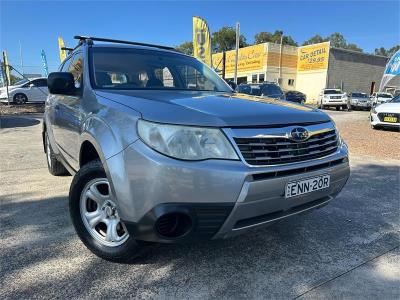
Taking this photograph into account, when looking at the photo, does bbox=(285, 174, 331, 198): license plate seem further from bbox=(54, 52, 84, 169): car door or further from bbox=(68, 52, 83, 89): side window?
bbox=(68, 52, 83, 89): side window

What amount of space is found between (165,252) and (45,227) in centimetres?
130

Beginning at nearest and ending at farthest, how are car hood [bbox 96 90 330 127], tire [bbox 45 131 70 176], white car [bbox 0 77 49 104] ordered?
car hood [bbox 96 90 330 127], tire [bbox 45 131 70 176], white car [bbox 0 77 49 104]

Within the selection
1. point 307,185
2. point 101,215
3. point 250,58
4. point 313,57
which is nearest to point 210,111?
point 307,185

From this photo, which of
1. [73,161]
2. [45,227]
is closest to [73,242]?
[45,227]

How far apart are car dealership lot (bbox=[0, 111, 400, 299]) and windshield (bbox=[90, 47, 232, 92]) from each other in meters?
1.47

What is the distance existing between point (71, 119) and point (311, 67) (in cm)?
4069

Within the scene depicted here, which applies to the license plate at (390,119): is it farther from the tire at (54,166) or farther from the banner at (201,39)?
the tire at (54,166)

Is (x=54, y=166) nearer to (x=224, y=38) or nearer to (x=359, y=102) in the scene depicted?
(x=359, y=102)

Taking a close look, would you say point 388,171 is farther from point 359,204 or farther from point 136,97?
point 136,97

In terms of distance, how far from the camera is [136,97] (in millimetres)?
2652

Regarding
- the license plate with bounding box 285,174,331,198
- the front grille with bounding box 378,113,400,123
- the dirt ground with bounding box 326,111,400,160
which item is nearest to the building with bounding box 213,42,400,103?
the front grille with bounding box 378,113,400,123

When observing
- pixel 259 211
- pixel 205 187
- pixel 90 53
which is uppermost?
pixel 90 53

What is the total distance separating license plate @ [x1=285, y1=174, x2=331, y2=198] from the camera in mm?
2387

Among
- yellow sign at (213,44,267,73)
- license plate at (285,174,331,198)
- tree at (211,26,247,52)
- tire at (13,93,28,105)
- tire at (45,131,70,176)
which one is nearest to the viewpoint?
license plate at (285,174,331,198)
